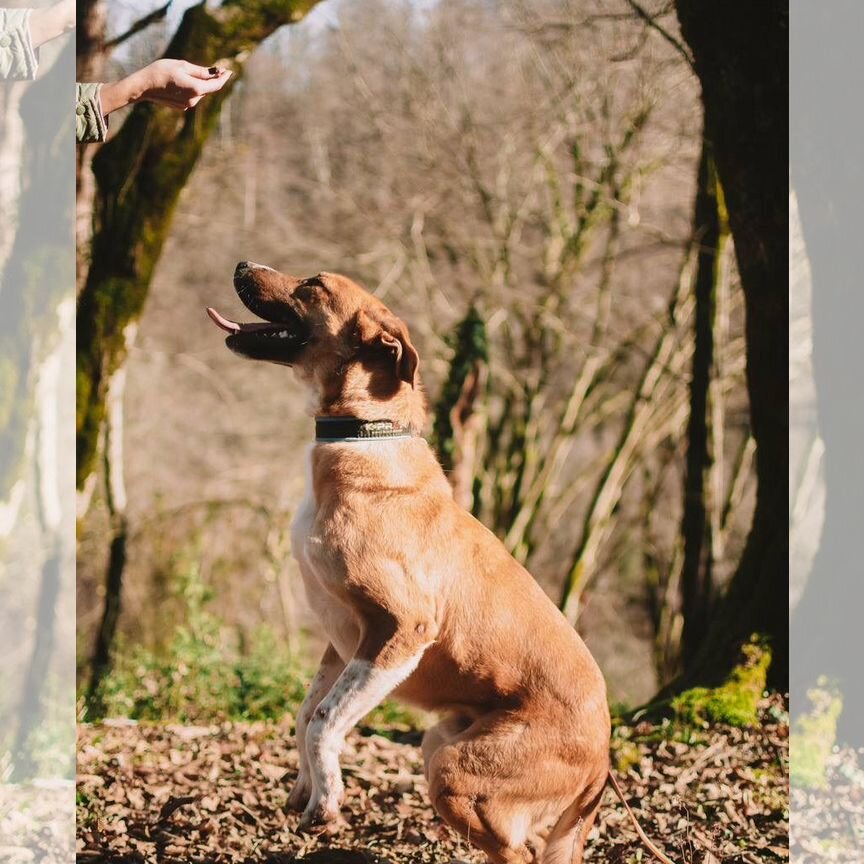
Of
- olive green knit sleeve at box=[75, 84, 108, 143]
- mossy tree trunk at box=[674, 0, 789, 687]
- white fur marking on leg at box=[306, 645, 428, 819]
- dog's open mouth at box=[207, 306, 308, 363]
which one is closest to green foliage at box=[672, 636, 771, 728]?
mossy tree trunk at box=[674, 0, 789, 687]

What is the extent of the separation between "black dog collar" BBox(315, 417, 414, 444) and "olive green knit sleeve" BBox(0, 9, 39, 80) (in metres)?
1.41

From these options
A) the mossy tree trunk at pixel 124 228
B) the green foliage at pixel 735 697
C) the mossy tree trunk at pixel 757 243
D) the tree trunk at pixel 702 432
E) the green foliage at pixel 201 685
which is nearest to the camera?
the mossy tree trunk at pixel 757 243

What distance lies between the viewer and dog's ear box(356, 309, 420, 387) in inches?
144

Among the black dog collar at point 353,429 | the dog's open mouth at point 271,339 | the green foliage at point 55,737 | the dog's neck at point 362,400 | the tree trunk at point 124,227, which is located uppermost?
the tree trunk at point 124,227

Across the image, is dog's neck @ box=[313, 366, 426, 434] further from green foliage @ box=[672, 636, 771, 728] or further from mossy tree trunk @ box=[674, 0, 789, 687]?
green foliage @ box=[672, 636, 771, 728]

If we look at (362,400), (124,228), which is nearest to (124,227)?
(124,228)

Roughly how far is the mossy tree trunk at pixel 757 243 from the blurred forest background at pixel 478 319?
197 cm

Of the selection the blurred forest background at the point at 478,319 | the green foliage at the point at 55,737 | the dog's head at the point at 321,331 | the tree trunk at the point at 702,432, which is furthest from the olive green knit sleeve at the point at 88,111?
the tree trunk at the point at 702,432

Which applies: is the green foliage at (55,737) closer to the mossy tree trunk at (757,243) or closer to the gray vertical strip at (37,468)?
the gray vertical strip at (37,468)

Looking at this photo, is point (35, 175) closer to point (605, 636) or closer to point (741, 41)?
point (741, 41)

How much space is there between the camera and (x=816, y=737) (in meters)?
4.27

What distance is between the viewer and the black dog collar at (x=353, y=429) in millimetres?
3699


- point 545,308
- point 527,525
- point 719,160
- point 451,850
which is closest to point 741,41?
point 719,160

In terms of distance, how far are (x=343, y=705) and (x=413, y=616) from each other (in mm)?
342
